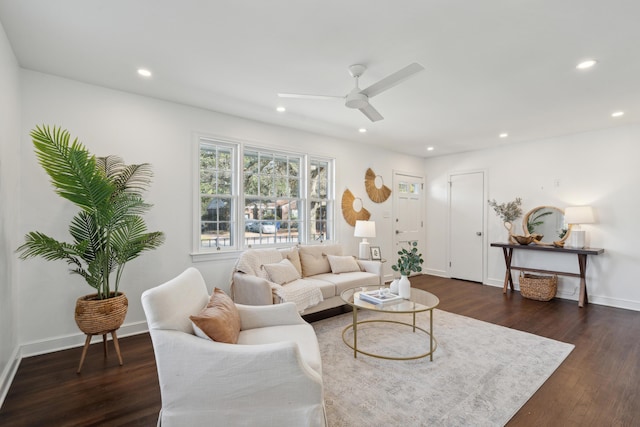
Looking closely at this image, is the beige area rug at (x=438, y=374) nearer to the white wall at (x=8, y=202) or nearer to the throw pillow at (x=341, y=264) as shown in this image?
the throw pillow at (x=341, y=264)

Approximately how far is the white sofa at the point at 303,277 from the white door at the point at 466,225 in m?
2.60

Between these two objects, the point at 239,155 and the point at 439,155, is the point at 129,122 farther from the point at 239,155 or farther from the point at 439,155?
the point at 439,155

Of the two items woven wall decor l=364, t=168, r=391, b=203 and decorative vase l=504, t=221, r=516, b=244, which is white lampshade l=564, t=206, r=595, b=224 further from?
woven wall decor l=364, t=168, r=391, b=203

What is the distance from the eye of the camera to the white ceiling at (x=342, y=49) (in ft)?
6.30

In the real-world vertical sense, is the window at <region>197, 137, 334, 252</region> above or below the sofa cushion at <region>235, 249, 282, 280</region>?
above

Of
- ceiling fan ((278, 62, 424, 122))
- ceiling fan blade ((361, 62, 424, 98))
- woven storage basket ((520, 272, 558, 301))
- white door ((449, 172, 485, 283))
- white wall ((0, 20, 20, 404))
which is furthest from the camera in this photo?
white door ((449, 172, 485, 283))

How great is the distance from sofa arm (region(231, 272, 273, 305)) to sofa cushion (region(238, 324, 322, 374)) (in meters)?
0.85

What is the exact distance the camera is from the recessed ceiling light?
249 centimetres

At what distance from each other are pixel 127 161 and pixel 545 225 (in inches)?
236

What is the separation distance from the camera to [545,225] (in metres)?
4.95

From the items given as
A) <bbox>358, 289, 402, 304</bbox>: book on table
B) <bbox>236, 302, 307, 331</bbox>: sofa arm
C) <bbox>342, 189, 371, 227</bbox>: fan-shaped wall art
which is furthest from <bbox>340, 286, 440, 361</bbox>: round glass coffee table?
<bbox>342, 189, 371, 227</bbox>: fan-shaped wall art

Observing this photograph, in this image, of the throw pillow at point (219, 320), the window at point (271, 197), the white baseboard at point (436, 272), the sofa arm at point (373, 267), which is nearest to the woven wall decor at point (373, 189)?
the window at point (271, 197)

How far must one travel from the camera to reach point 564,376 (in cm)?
241

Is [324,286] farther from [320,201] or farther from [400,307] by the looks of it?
[320,201]
